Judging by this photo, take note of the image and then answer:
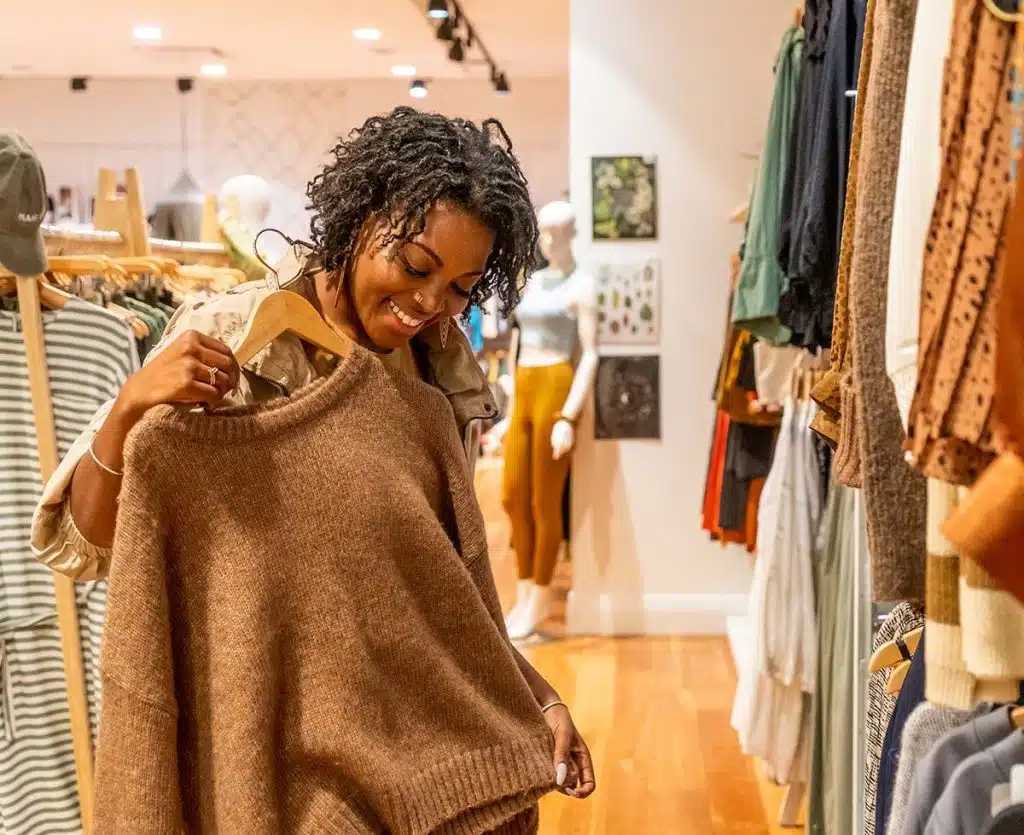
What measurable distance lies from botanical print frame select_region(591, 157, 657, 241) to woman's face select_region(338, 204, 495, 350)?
3217 millimetres

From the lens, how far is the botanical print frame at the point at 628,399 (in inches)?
179

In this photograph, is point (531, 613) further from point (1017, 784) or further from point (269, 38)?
point (269, 38)

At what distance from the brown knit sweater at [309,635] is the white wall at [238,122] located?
311 inches

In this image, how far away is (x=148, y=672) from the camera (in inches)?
43.5

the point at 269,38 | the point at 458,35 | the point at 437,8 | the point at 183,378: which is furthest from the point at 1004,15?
the point at 269,38

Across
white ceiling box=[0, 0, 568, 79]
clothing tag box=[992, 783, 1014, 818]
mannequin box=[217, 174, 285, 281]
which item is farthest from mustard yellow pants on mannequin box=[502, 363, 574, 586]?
clothing tag box=[992, 783, 1014, 818]

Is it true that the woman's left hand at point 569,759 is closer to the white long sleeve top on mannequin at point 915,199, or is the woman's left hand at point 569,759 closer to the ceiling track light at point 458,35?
the white long sleeve top on mannequin at point 915,199

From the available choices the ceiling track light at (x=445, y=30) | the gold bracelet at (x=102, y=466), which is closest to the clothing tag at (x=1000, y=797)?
the gold bracelet at (x=102, y=466)

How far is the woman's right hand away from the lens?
44.0 inches

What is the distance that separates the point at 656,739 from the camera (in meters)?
3.56

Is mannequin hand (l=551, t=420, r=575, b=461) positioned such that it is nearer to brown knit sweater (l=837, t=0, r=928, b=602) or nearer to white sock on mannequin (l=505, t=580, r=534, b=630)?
white sock on mannequin (l=505, t=580, r=534, b=630)

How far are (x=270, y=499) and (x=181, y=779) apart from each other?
29cm

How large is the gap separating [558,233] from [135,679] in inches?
137

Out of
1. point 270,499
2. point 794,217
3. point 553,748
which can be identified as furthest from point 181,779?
point 794,217
